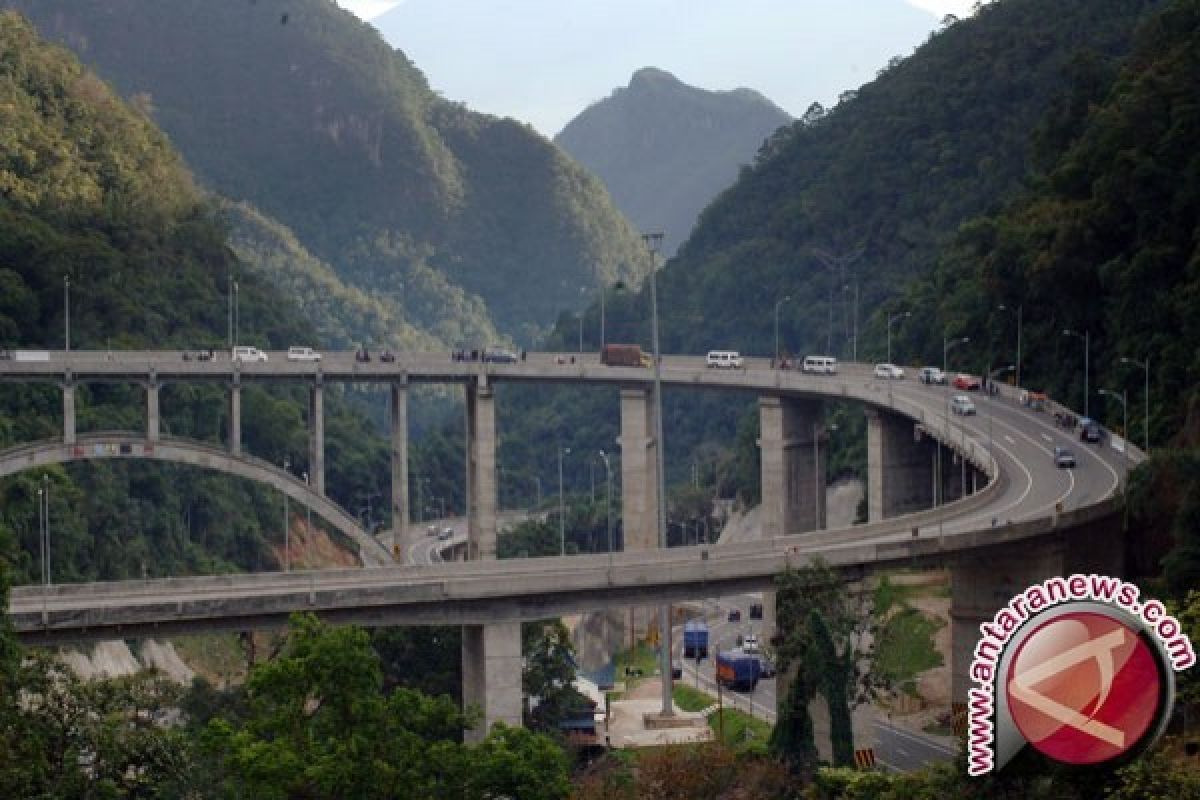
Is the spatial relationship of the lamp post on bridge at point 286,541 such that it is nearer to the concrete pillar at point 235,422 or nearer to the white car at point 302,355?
the concrete pillar at point 235,422

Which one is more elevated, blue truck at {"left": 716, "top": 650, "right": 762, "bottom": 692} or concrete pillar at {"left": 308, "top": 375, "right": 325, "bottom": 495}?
concrete pillar at {"left": 308, "top": 375, "right": 325, "bottom": 495}

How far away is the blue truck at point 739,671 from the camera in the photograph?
8394cm

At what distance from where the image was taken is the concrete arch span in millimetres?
103500

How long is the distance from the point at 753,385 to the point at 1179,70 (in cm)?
2432

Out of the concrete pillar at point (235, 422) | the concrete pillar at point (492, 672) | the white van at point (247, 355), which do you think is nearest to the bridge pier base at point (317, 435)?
the white van at point (247, 355)

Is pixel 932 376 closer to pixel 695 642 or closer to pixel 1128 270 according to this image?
pixel 1128 270

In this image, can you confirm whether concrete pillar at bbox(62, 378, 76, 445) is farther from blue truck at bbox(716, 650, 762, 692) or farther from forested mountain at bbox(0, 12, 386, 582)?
blue truck at bbox(716, 650, 762, 692)

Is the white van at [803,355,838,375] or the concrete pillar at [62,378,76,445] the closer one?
the concrete pillar at [62,378,76,445]

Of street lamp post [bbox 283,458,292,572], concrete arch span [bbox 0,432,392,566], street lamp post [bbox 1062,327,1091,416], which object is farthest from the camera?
street lamp post [bbox 283,458,292,572]

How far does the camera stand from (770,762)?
5975 cm

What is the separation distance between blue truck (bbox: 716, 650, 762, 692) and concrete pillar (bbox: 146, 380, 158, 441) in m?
33.1

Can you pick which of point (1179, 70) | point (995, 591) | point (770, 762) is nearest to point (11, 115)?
point (1179, 70)

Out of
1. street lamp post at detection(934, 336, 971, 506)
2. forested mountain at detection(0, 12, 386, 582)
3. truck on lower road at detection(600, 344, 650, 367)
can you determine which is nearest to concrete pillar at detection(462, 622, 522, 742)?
street lamp post at detection(934, 336, 971, 506)

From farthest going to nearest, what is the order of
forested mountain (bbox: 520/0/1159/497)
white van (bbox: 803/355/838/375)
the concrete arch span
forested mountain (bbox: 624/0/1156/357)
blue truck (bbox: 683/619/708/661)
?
1. forested mountain (bbox: 624/0/1156/357)
2. forested mountain (bbox: 520/0/1159/497)
3. white van (bbox: 803/355/838/375)
4. the concrete arch span
5. blue truck (bbox: 683/619/708/661)
